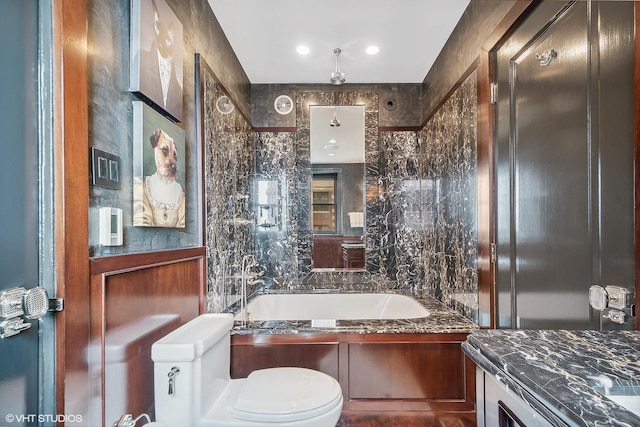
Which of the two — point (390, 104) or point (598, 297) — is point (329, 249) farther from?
point (598, 297)

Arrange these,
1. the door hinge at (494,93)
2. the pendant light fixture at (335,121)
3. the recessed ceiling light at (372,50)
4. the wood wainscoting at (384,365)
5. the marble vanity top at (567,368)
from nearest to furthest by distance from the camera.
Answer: the marble vanity top at (567,368) → the door hinge at (494,93) → the wood wainscoting at (384,365) → the recessed ceiling light at (372,50) → the pendant light fixture at (335,121)

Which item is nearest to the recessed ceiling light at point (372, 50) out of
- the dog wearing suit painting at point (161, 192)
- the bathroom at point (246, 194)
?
the bathroom at point (246, 194)

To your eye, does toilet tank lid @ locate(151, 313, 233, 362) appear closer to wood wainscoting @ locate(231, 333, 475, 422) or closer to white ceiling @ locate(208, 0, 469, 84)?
wood wainscoting @ locate(231, 333, 475, 422)

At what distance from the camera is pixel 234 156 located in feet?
9.11

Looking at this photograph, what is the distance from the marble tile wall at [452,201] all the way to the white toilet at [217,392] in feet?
4.05

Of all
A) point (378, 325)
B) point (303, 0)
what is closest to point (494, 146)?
point (378, 325)

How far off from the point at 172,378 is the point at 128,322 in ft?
0.99

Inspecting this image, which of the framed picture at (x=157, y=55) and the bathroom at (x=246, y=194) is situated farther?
the framed picture at (x=157, y=55)

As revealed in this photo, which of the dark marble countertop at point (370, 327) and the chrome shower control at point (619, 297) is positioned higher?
the chrome shower control at point (619, 297)

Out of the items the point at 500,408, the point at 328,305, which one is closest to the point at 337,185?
the point at 328,305

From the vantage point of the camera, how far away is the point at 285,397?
1.52 m

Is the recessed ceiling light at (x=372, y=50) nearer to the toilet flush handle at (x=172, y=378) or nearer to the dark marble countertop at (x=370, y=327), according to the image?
the dark marble countertop at (x=370, y=327)

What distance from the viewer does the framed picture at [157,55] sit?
130cm

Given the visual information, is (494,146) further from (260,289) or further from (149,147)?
(260,289)
